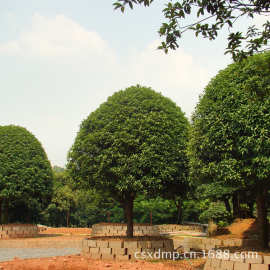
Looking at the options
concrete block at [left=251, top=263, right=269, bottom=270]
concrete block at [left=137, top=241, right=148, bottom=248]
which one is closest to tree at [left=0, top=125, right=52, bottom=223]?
concrete block at [left=137, top=241, right=148, bottom=248]

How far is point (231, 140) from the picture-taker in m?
9.31

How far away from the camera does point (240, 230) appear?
56.2 feet

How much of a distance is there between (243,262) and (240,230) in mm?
9786

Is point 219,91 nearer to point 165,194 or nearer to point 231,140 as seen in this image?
point 231,140

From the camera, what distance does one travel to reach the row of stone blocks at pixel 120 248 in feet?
36.9

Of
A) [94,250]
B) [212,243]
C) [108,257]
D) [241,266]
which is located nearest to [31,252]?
[94,250]

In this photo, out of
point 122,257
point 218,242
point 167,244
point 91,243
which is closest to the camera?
point 122,257

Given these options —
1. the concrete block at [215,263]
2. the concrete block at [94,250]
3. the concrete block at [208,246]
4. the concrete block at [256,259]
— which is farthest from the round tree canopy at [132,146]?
the concrete block at [256,259]

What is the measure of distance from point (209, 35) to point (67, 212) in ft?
107

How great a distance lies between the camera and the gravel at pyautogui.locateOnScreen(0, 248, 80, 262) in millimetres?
13650

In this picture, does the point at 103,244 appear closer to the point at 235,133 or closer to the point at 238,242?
the point at 235,133

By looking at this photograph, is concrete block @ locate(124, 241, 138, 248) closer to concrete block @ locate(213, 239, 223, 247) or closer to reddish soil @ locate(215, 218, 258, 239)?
concrete block @ locate(213, 239, 223, 247)

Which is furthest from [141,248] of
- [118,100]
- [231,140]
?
[118,100]

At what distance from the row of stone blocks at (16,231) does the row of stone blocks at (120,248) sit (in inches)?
375
